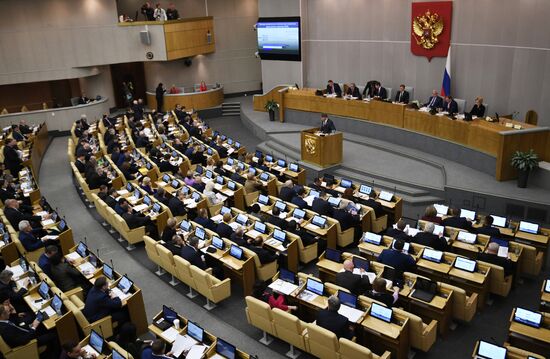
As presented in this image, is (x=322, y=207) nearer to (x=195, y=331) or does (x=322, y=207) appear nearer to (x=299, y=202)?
(x=299, y=202)

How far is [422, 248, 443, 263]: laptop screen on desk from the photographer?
912cm

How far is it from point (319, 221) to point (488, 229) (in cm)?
352

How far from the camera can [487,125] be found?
13844 mm

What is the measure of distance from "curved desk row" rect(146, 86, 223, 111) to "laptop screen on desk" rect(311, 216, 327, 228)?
1571 cm

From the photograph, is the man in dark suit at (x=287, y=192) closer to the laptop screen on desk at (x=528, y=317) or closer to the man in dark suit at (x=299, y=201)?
the man in dark suit at (x=299, y=201)

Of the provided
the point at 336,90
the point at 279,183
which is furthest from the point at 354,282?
the point at 336,90

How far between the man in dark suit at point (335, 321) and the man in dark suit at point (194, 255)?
3.11 metres

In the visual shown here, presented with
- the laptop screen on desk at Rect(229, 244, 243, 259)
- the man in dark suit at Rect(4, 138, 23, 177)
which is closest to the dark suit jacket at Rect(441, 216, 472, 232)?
the laptop screen on desk at Rect(229, 244, 243, 259)

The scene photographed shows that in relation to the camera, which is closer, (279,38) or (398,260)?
(398,260)

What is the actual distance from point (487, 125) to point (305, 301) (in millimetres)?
8688

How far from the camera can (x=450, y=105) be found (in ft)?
50.9

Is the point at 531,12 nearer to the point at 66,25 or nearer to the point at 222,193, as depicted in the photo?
the point at 222,193

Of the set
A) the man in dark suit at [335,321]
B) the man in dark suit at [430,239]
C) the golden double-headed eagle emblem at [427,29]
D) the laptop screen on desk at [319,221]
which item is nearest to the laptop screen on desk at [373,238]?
the man in dark suit at [430,239]

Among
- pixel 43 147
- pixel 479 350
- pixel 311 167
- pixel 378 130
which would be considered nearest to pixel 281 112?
pixel 378 130
